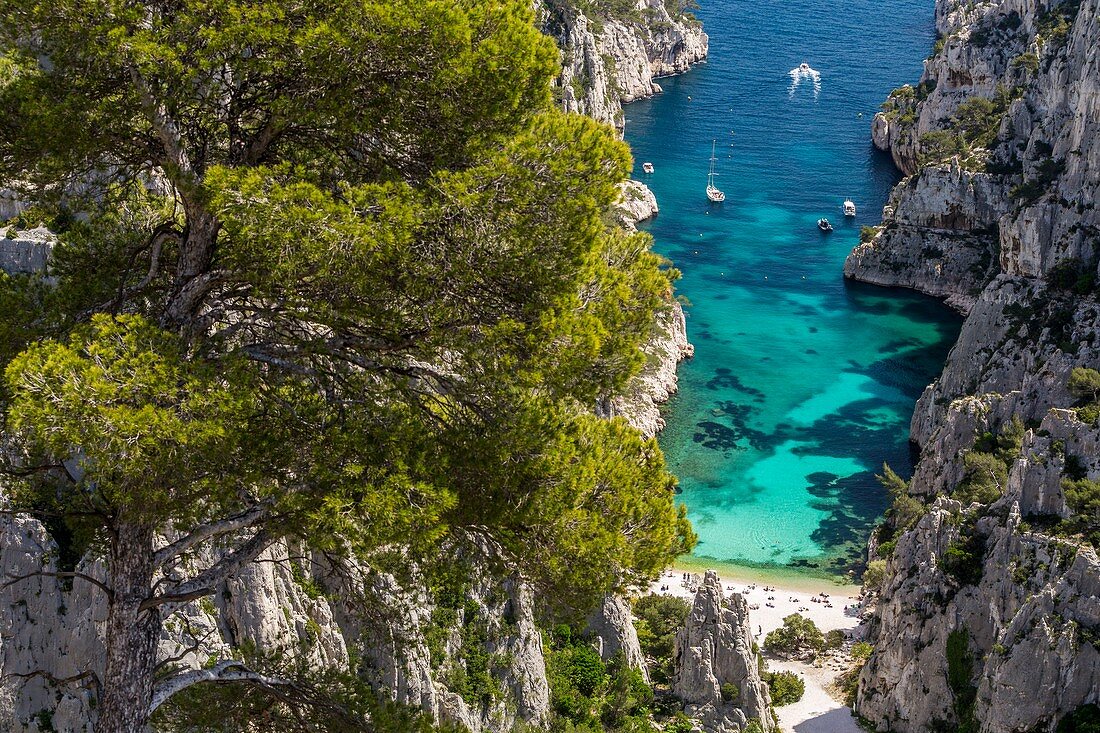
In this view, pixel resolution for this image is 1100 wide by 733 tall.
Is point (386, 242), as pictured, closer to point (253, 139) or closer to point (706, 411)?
point (253, 139)

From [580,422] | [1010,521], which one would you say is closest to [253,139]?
[580,422]

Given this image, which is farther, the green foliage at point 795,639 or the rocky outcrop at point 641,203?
the rocky outcrop at point 641,203

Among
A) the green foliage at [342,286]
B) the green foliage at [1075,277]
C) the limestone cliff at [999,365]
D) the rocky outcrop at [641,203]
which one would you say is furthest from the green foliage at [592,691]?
the rocky outcrop at [641,203]

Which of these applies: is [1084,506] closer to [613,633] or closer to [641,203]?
[613,633]

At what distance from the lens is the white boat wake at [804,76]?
12356 cm

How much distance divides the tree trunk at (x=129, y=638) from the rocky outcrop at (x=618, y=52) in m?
67.6

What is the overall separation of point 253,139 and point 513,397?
410cm

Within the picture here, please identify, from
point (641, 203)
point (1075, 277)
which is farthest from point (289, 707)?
point (641, 203)

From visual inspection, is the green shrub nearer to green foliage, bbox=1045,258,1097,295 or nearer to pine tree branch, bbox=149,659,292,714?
green foliage, bbox=1045,258,1097,295

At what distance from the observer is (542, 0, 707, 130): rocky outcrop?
8634 cm

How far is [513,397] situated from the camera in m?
12.3

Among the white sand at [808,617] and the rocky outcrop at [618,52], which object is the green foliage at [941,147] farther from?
the white sand at [808,617]

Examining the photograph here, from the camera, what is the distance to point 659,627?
1578 inches

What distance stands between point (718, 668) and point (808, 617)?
1055 centimetres
